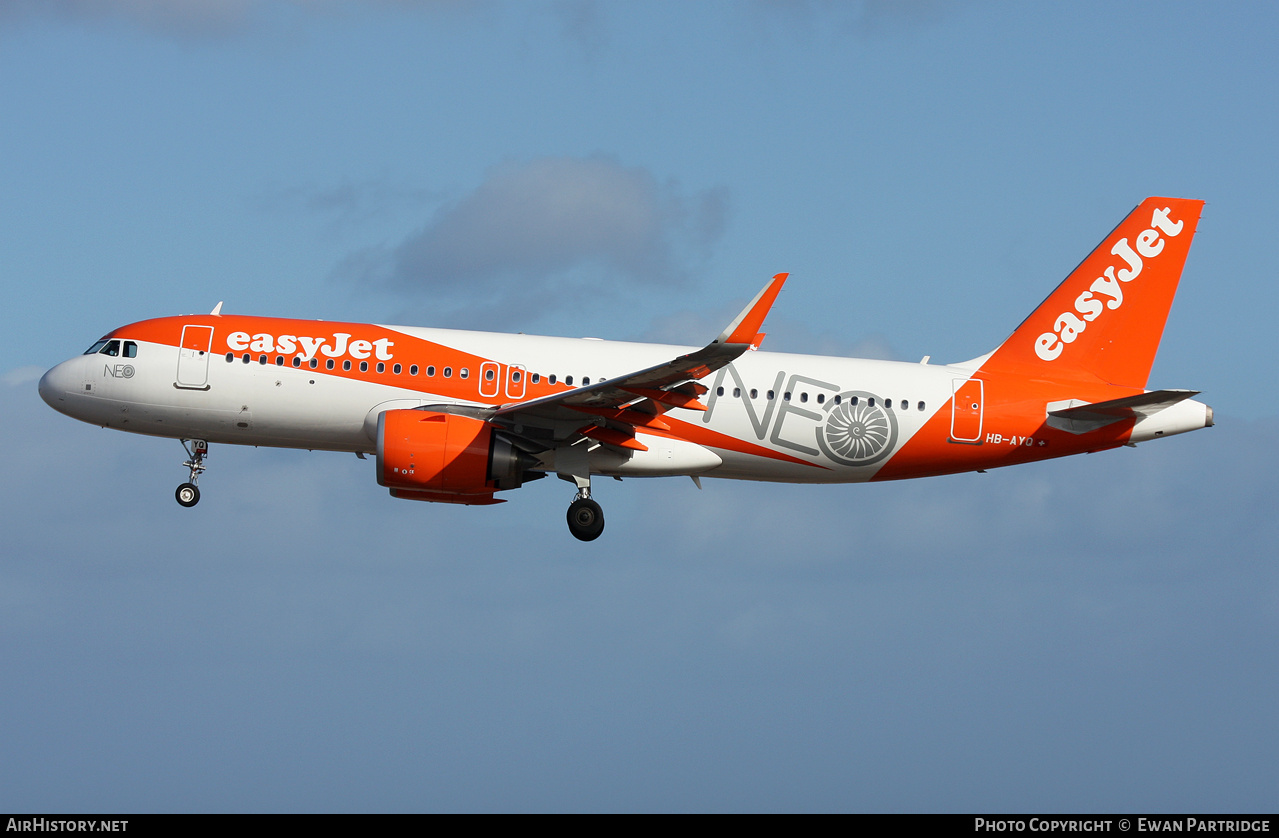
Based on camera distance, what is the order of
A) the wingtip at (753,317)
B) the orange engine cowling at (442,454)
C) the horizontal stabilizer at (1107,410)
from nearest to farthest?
the wingtip at (753,317), the orange engine cowling at (442,454), the horizontal stabilizer at (1107,410)

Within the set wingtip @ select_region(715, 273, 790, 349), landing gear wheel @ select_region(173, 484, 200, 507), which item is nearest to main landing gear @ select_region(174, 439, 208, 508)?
landing gear wheel @ select_region(173, 484, 200, 507)

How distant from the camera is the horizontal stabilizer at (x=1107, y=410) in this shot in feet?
105

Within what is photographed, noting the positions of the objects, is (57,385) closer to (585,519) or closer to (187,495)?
(187,495)

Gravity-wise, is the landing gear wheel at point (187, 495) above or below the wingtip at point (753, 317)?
below

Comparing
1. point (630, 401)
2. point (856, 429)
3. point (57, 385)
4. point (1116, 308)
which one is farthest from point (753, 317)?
point (57, 385)

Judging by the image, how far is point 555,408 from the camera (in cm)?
3092

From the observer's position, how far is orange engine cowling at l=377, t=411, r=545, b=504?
30719 millimetres

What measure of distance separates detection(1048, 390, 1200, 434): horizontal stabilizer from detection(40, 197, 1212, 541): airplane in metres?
0.05

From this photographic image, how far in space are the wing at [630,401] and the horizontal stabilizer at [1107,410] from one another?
8.19 meters

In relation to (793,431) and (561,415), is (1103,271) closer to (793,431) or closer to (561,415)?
(793,431)

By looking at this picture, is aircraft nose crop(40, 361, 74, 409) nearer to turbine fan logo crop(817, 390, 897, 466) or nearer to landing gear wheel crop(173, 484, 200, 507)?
landing gear wheel crop(173, 484, 200, 507)

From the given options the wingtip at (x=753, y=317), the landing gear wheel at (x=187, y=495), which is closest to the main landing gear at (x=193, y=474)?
the landing gear wheel at (x=187, y=495)

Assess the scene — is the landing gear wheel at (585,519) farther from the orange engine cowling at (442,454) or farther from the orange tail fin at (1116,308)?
the orange tail fin at (1116,308)

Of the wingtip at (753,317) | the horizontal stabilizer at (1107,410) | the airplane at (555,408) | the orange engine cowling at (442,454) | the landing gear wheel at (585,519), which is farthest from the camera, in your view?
the landing gear wheel at (585,519)
